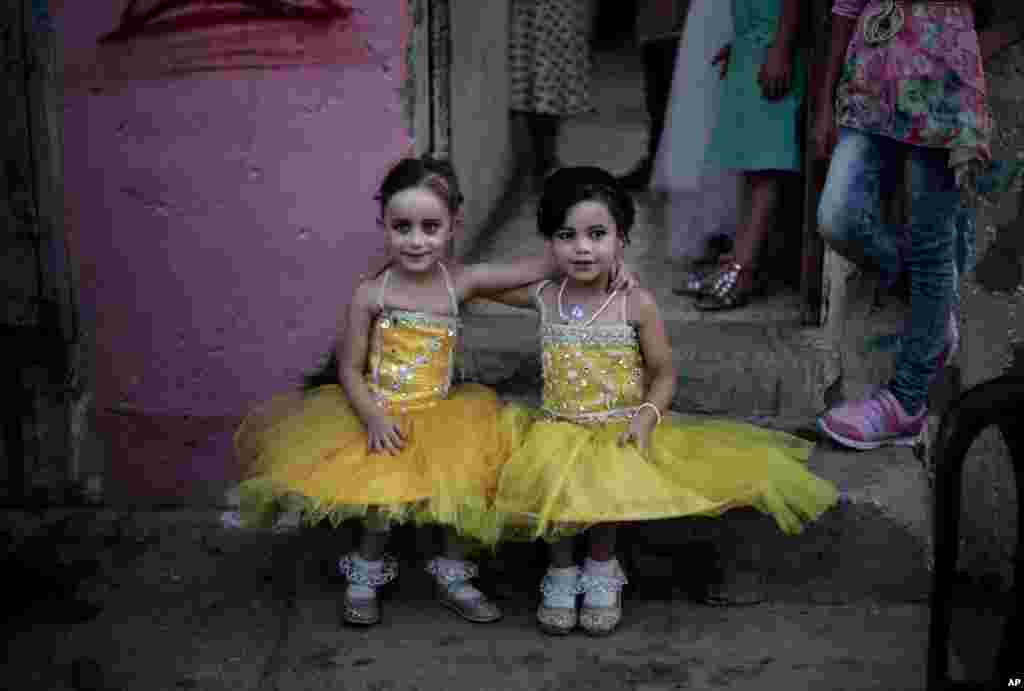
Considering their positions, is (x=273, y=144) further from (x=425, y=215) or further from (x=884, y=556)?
(x=884, y=556)

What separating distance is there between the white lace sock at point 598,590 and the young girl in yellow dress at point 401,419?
287mm

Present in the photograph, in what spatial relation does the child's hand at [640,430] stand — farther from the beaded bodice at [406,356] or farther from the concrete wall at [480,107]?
the concrete wall at [480,107]

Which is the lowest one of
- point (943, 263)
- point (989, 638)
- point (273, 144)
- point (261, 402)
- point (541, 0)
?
point (989, 638)

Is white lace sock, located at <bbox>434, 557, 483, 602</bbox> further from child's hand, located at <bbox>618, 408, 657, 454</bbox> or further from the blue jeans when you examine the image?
the blue jeans

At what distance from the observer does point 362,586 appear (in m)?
3.51

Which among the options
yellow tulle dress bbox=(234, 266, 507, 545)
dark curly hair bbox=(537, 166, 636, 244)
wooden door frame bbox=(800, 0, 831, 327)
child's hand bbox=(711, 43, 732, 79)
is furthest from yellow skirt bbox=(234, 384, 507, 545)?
child's hand bbox=(711, 43, 732, 79)

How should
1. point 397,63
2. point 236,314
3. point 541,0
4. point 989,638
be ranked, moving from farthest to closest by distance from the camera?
1. point 541,0
2. point 236,314
3. point 397,63
4. point 989,638

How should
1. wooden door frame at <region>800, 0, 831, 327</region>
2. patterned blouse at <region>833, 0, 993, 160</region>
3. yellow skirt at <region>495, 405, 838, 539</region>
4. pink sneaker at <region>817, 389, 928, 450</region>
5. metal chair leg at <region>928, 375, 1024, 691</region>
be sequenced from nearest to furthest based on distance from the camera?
metal chair leg at <region>928, 375, 1024, 691</region> < yellow skirt at <region>495, 405, 838, 539</region> < patterned blouse at <region>833, 0, 993, 160</region> < pink sneaker at <region>817, 389, 928, 450</region> < wooden door frame at <region>800, 0, 831, 327</region>

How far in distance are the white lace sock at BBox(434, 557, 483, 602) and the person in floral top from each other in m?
1.17

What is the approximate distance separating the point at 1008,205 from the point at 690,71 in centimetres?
171

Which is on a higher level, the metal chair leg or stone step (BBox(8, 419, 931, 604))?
the metal chair leg

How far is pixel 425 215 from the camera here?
3.45 metres

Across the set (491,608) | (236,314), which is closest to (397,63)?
(236,314)

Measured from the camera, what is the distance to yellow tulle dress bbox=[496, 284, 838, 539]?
3176 millimetres
